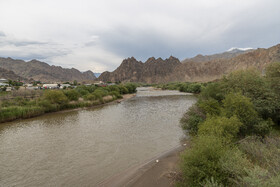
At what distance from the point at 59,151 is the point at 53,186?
5.95m

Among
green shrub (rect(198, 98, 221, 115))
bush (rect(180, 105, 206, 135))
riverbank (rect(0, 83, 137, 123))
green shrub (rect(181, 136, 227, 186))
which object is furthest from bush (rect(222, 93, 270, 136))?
riverbank (rect(0, 83, 137, 123))

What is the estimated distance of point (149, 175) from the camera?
10.8m

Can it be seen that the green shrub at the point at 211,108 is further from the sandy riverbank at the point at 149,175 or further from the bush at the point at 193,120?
the sandy riverbank at the point at 149,175

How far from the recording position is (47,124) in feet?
87.8

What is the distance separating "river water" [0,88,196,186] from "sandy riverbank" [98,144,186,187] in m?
0.94

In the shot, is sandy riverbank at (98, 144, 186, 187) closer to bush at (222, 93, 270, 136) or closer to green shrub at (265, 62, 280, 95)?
bush at (222, 93, 270, 136)

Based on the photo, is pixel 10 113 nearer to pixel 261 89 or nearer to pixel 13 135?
pixel 13 135

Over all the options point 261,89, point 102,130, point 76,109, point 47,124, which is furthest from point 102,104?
point 261,89

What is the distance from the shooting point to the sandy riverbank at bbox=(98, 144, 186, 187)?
9.94m

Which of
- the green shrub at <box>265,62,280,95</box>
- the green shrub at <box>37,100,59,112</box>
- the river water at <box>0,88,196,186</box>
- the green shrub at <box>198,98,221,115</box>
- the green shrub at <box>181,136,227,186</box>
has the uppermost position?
the green shrub at <box>265,62,280,95</box>

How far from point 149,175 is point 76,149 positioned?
364 inches

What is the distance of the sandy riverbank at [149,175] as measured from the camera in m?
9.94

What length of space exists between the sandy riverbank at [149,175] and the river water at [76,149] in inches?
37.1

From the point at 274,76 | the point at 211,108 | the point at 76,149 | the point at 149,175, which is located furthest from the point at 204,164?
the point at 274,76
